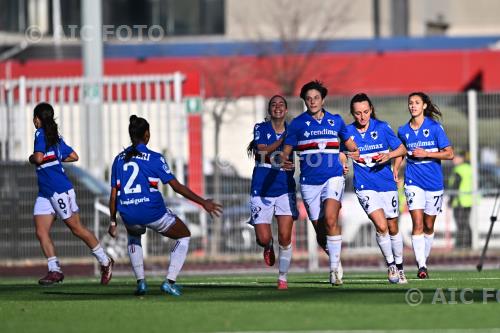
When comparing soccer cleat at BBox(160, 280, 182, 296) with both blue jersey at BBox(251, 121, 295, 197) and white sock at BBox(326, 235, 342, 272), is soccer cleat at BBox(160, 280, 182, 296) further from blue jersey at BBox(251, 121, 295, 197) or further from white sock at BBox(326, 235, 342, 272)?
white sock at BBox(326, 235, 342, 272)

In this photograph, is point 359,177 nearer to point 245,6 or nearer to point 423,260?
point 423,260

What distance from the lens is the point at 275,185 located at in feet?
52.4

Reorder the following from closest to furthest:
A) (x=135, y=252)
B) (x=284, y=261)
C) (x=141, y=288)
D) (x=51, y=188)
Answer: (x=135, y=252)
(x=141, y=288)
(x=284, y=261)
(x=51, y=188)

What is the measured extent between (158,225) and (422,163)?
428 centimetres

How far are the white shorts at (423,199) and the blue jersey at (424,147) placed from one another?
6cm

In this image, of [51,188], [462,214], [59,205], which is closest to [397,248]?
[59,205]

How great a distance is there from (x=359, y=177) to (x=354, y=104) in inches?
32.5

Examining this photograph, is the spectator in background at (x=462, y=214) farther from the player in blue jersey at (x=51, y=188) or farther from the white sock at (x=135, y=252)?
the white sock at (x=135, y=252)

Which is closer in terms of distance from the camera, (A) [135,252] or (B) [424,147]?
(A) [135,252]

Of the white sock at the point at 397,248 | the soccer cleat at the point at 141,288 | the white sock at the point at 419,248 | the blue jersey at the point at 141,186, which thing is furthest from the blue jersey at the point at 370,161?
the soccer cleat at the point at 141,288

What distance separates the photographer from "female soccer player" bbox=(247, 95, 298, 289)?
15.9m

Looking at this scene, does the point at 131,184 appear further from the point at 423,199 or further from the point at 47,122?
the point at 423,199

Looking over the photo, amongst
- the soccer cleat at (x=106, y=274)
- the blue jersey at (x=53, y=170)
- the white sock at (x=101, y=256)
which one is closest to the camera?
the soccer cleat at (x=106, y=274)

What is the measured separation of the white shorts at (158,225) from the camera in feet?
48.1
